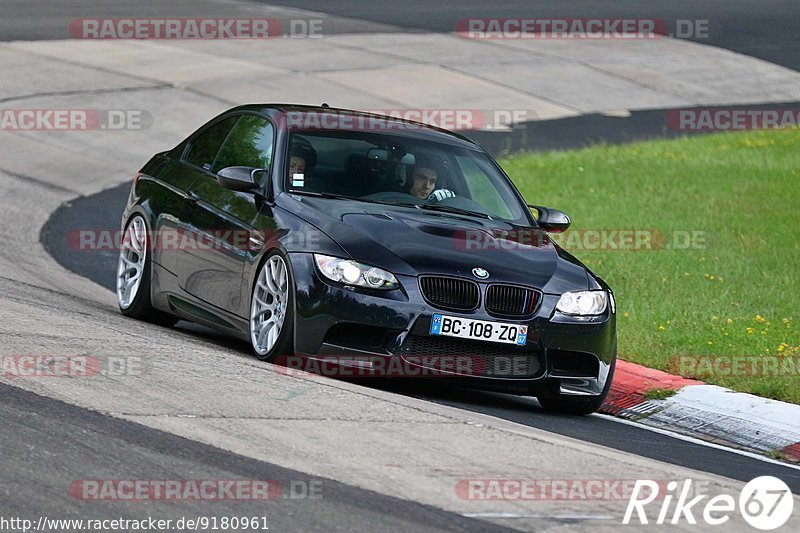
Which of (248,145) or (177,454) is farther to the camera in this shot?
(248,145)

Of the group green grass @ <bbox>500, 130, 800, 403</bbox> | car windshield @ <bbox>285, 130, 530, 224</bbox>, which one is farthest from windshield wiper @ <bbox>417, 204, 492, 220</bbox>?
green grass @ <bbox>500, 130, 800, 403</bbox>

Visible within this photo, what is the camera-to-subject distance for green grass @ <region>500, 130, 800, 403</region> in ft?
Result: 35.1

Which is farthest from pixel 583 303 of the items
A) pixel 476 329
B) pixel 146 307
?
pixel 146 307

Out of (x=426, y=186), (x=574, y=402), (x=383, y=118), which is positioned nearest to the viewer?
(x=574, y=402)

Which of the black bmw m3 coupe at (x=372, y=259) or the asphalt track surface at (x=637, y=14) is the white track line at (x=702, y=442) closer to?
the black bmw m3 coupe at (x=372, y=259)

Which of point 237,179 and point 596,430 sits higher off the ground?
point 237,179

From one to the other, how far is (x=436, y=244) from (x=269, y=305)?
3.43ft

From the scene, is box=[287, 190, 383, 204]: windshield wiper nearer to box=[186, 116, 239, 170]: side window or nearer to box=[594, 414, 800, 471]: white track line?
box=[186, 116, 239, 170]: side window

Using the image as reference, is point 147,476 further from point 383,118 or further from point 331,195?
point 383,118

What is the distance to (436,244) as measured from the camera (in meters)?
8.61

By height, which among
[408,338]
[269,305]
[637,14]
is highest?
[637,14]

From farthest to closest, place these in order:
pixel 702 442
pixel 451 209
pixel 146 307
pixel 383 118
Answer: pixel 146 307 < pixel 383 118 < pixel 451 209 < pixel 702 442

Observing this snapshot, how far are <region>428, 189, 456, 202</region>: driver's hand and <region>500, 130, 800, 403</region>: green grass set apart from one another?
198 centimetres

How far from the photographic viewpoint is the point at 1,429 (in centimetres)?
639
